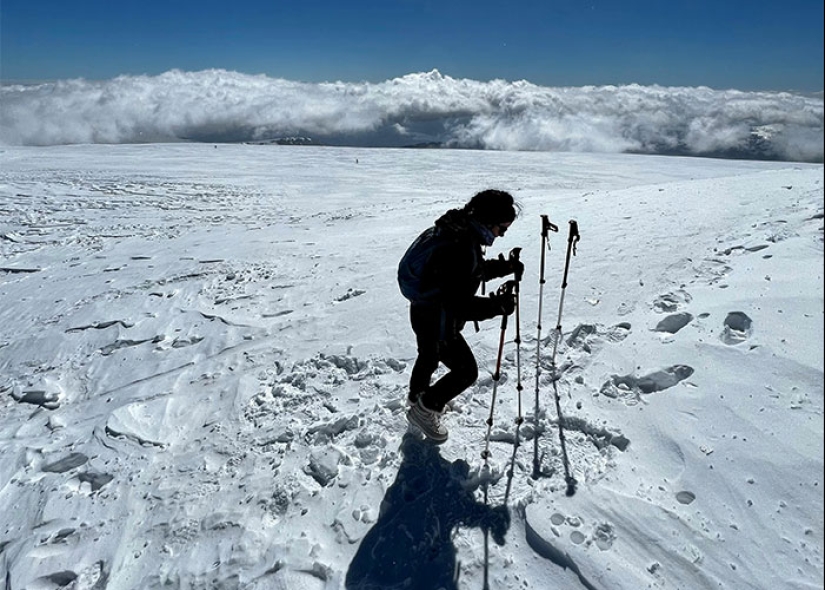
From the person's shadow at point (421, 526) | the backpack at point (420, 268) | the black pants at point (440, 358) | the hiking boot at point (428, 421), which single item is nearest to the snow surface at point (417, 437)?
the person's shadow at point (421, 526)

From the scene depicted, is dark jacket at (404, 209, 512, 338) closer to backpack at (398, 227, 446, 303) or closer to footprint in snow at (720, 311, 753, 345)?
backpack at (398, 227, 446, 303)

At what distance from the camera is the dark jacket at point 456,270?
3.34 metres

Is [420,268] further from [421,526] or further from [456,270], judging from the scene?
[421,526]

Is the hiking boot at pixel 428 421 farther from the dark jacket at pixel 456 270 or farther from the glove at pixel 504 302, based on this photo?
the glove at pixel 504 302

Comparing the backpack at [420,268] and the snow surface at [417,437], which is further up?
the backpack at [420,268]

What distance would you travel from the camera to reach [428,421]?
4008 mm

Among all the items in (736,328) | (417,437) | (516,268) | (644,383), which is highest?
(516,268)

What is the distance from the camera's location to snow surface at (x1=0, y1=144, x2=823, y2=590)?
10.4 feet

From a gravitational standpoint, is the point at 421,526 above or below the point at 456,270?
below

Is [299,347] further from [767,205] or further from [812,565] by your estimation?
[767,205]

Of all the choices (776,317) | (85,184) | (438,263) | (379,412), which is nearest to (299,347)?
(379,412)

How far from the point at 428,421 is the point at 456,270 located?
4.62ft

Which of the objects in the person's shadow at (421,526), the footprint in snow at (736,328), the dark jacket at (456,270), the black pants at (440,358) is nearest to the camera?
the person's shadow at (421,526)

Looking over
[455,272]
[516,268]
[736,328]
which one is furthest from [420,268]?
[736,328]
